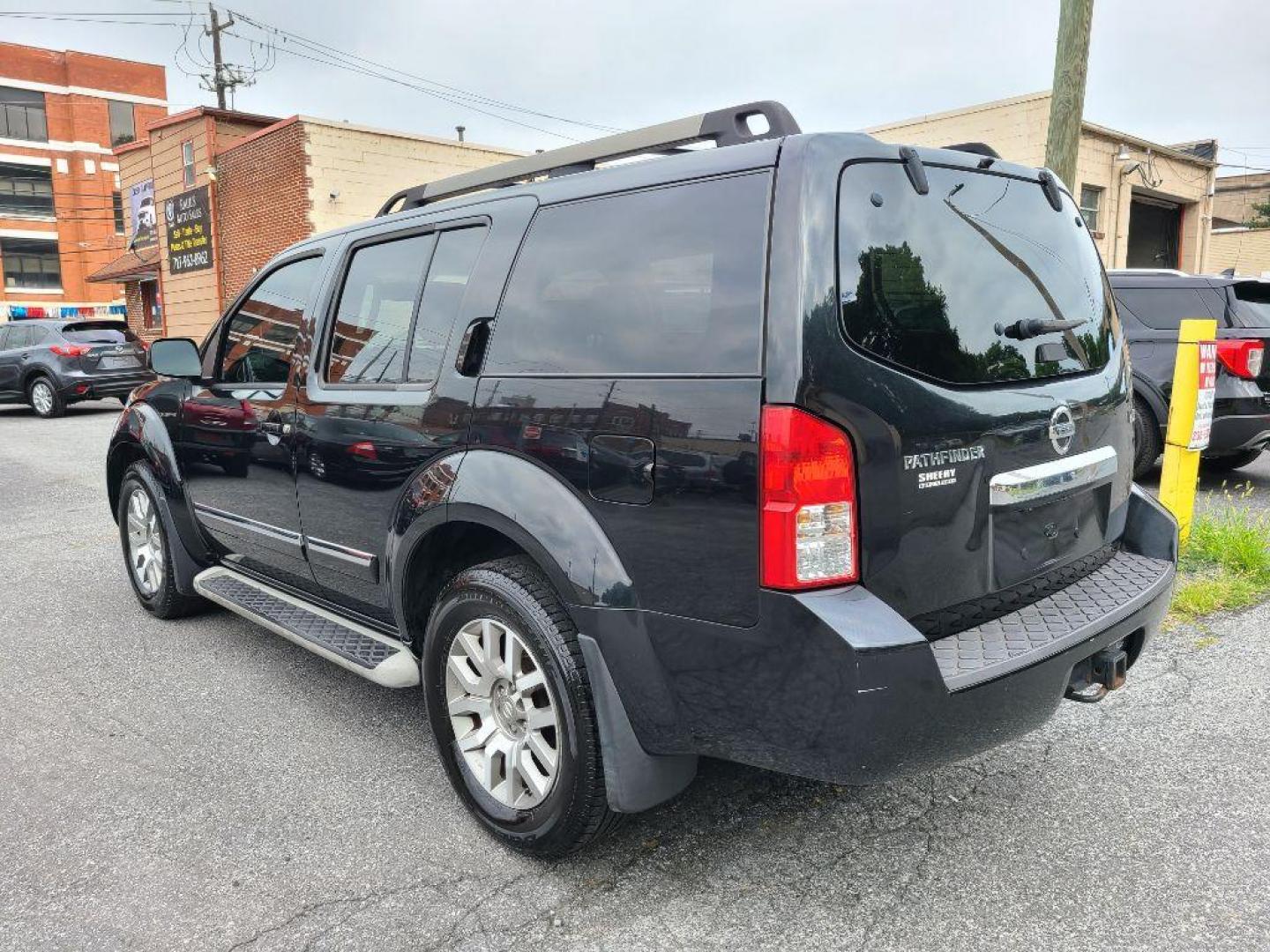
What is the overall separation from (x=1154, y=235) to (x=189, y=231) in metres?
23.8

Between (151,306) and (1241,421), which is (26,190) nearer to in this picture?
(151,306)

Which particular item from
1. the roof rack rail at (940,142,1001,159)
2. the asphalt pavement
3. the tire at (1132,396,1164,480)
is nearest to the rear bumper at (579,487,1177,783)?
the asphalt pavement

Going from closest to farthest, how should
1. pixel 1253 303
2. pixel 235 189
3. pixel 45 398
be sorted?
pixel 1253 303 < pixel 45 398 < pixel 235 189

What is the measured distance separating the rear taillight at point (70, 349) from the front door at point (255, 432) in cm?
1317

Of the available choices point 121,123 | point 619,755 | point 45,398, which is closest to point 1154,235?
point 45,398

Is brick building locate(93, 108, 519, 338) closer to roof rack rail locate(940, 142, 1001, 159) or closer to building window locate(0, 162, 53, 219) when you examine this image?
roof rack rail locate(940, 142, 1001, 159)

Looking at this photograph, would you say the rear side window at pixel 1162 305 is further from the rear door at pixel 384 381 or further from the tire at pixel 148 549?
the tire at pixel 148 549

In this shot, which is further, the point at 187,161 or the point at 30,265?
the point at 30,265

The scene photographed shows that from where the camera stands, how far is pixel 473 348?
2.80m

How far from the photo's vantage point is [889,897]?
2.40 m

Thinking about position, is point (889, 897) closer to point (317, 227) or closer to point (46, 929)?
point (46, 929)

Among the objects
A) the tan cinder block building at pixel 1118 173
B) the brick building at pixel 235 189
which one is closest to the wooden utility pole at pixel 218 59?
the brick building at pixel 235 189

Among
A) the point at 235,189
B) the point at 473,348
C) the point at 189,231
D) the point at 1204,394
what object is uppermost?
the point at 235,189

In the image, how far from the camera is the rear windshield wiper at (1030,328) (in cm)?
245
